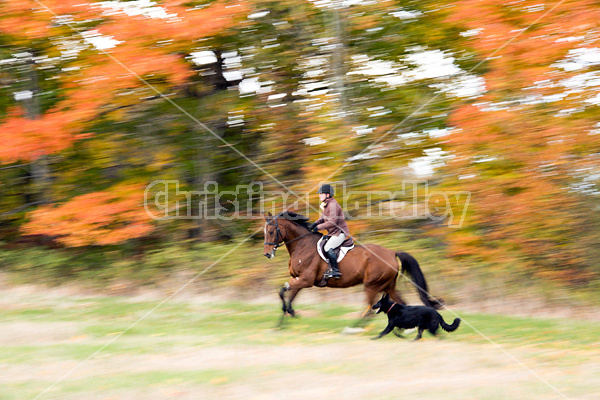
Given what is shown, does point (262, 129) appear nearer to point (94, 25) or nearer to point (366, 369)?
point (94, 25)

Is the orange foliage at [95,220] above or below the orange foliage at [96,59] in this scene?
below

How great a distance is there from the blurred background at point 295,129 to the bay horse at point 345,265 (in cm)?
264

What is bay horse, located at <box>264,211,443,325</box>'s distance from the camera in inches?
379

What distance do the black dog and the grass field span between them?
0.75 ft

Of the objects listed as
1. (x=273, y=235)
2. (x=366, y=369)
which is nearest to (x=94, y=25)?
(x=273, y=235)

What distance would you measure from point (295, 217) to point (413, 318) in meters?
2.81

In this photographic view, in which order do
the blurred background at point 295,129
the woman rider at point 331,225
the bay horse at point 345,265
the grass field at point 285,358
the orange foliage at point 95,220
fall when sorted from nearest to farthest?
the grass field at point 285,358 → the woman rider at point 331,225 → the bay horse at point 345,265 → the blurred background at point 295,129 → the orange foliage at point 95,220

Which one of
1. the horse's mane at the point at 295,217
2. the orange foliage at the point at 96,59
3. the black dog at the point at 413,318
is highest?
the orange foliage at the point at 96,59

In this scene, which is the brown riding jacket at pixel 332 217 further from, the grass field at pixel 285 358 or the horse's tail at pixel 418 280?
the grass field at pixel 285 358

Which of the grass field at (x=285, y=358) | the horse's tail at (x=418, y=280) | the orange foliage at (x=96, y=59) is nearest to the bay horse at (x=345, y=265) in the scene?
the horse's tail at (x=418, y=280)

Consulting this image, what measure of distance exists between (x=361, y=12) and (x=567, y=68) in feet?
17.5

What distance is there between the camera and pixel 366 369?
23.8ft

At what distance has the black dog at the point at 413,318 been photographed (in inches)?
340

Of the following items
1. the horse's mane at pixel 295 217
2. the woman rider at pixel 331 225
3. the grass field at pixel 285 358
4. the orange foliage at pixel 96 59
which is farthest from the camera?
the orange foliage at pixel 96 59
